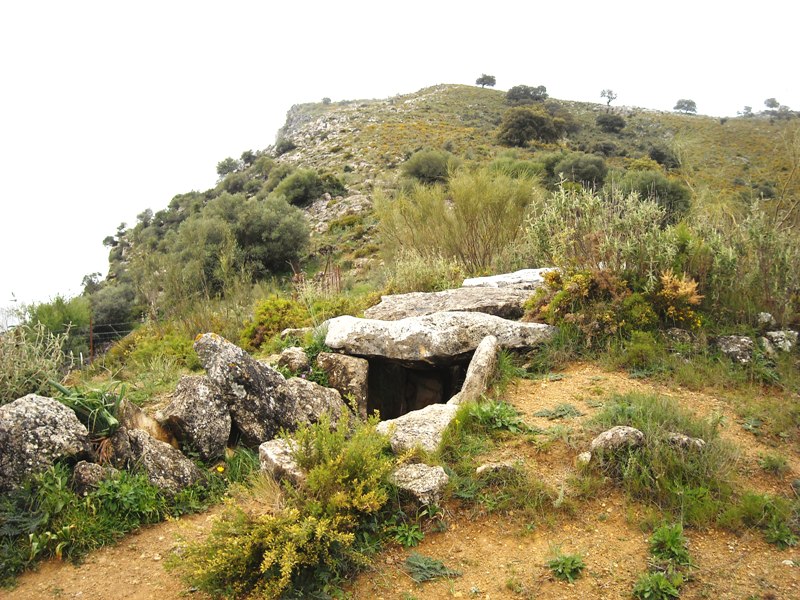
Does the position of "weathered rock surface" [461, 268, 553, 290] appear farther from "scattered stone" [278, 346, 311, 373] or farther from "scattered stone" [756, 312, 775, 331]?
"scattered stone" [278, 346, 311, 373]

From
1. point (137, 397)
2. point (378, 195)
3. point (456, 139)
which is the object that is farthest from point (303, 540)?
point (456, 139)

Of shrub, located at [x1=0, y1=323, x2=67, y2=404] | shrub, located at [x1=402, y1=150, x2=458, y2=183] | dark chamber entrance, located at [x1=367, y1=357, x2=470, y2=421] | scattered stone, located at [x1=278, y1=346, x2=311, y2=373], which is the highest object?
shrub, located at [x1=402, y1=150, x2=458, y2=183]

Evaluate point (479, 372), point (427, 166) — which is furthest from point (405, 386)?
point (427, 166)

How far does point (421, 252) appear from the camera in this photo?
1390cm

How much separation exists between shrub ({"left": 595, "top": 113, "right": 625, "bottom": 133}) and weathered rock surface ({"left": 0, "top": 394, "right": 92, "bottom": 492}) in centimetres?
4263

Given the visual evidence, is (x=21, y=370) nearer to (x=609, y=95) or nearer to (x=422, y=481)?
(x=422, y=481)

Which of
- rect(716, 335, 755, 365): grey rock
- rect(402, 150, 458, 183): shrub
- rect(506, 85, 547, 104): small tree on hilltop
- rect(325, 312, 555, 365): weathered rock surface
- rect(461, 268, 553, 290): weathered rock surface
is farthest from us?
rect(506, 85, 547, 104): small tree on hilltop

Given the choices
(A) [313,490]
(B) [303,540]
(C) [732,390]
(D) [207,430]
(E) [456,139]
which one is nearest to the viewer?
(B) [303,540]

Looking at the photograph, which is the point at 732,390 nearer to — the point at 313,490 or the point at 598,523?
the point at 598,523

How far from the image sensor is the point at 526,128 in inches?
1401

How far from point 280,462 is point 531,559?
5.96 feet

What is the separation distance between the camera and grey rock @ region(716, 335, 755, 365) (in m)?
5.81

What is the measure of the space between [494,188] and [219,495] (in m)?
10.0

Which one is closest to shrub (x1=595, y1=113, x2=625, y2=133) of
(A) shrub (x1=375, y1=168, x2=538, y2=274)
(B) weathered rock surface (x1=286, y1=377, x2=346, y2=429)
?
(A) shrub (x1=375, y1=168, x2=538, y2=274)
